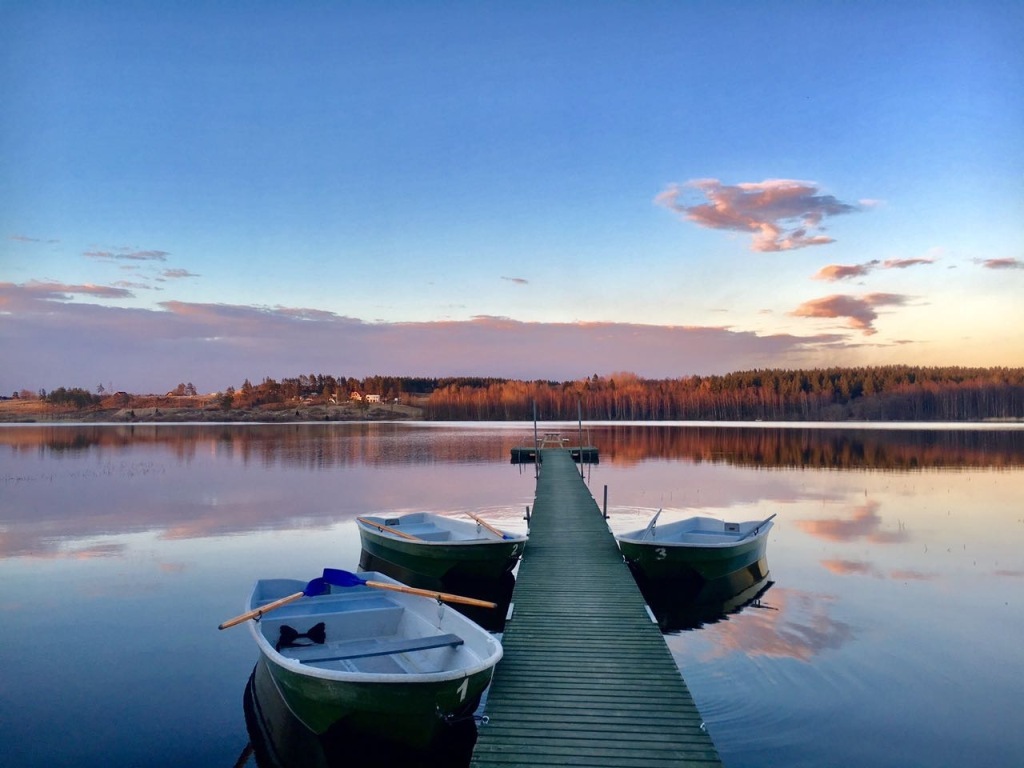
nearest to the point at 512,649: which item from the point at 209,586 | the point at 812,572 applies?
the point at 209,586

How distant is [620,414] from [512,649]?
107 m

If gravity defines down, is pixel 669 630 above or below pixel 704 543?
below

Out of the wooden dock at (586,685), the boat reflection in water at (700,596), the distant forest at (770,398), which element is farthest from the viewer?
the distant forest at (770,398)

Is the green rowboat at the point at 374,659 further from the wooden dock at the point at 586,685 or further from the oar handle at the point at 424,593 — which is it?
the wooden dock at the point at 586,685

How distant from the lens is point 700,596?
43.2 feet

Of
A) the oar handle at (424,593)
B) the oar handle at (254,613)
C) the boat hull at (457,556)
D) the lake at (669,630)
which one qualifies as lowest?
the lake at (669,630)

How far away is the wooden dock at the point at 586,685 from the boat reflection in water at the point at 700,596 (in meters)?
1.33

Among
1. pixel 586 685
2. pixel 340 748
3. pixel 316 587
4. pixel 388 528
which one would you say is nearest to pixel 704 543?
→ pixel 388 528

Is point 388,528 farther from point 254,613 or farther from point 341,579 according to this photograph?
point 254,613

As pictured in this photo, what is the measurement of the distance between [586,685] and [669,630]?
14.5ft

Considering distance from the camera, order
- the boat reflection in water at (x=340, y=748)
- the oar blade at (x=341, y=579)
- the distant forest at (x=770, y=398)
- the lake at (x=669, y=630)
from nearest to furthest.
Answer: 1. the boat reflection in water at (x=340, y=748)
2. the lake at (x=669, y=630)
3. the oar blade at (x=341, y=579)
4. the distant forest at (x=770, y=398)

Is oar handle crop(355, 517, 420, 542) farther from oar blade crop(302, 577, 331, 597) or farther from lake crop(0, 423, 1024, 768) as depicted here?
oar blade crop(302, 577, 331, 597)

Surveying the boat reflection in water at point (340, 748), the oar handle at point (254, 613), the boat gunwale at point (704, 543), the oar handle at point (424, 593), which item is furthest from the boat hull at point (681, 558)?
the oar handle at point (254, 613)

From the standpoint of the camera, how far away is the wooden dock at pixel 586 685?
6.09 m
